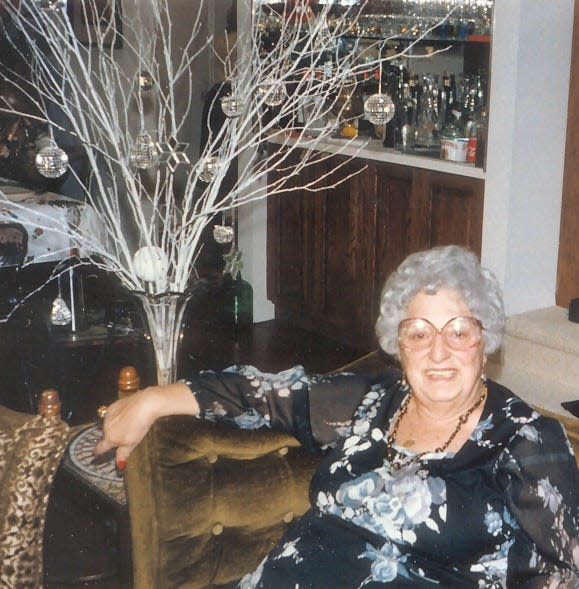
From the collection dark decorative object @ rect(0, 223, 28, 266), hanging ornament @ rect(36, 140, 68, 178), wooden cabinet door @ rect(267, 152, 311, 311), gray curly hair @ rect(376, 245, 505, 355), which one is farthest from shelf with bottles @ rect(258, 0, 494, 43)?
gray curly hair @ rect(376, 245, 505, 355)

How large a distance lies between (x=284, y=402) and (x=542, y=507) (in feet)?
1.77

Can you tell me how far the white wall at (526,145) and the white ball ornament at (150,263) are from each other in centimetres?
183

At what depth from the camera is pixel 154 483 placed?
5.54 feet

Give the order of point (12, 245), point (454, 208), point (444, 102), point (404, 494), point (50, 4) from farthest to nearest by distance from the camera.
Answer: point (444, 102) < point (454, 208) < point (12, 245) < point (50, 4) < point (404, 494)

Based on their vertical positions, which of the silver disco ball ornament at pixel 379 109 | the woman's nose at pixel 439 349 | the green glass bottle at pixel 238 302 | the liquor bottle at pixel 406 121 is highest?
the silver disco ball ornament at pixel 379 109

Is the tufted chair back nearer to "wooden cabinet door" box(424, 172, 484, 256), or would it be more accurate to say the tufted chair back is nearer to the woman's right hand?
the woman's right hand

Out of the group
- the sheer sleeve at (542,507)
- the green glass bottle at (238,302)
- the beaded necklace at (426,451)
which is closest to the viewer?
the sheer sleeve at (542,507)

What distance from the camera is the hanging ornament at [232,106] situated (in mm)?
1983

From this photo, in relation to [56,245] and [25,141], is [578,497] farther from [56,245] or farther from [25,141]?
[25,141]

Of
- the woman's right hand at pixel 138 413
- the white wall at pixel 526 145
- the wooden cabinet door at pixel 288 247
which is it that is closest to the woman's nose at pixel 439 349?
the woman's right hand at pixel 138 413

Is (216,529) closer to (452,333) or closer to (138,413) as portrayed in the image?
(138,413)

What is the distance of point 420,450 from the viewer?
5.32 ft

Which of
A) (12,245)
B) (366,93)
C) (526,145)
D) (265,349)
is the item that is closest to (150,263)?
(12,245)

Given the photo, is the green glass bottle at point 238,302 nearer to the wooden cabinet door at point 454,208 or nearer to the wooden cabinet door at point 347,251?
the wooden cabinet door at point 347,251
